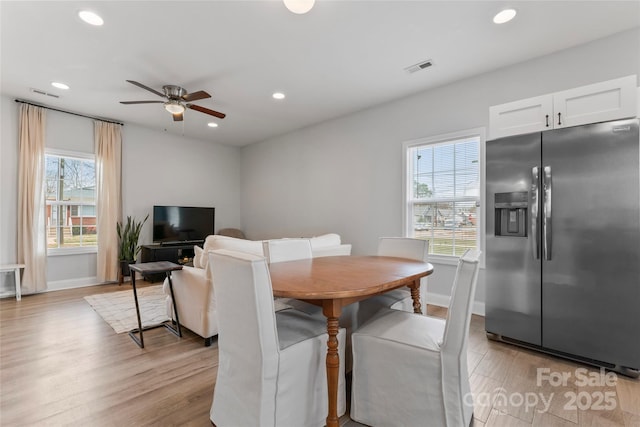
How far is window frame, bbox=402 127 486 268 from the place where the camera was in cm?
338

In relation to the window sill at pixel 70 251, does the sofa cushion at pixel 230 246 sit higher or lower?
higher

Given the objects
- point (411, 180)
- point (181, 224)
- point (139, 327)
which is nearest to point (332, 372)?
point (139, 327)

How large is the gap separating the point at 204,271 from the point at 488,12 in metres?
3.28

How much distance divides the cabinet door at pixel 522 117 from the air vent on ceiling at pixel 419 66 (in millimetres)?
875

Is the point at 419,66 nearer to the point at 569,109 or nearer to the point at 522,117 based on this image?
the point at 522,117

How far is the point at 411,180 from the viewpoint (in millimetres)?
4059

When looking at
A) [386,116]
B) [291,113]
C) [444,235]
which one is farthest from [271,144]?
[444,235]

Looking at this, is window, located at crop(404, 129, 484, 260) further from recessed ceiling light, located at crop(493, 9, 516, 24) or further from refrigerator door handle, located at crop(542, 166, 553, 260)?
recessed ceiling light, located at crop(493, 9, 516, 24)

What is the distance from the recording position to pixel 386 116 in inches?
168

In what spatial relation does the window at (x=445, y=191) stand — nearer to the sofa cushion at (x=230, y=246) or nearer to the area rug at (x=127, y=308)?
the sofa cushion at (x=230, y=246)

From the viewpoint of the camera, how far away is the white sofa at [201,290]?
2537mm

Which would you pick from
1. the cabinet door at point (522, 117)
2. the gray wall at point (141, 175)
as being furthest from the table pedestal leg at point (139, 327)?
the cabinet door at point (522, 117)

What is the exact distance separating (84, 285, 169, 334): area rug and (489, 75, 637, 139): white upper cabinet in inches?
162

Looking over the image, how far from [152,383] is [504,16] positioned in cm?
397
